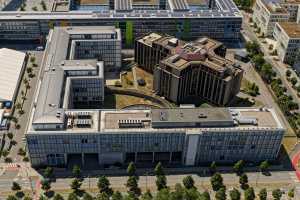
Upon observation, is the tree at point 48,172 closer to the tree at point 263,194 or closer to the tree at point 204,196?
the tree at point 204,196

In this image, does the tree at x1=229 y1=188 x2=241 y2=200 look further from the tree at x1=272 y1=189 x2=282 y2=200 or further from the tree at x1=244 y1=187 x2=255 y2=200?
the tree at x1=272 y1=189 x2=282 y2=200

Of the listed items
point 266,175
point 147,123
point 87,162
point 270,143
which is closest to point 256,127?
point 270,143

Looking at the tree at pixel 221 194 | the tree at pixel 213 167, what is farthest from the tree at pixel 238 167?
the tree at pixel 221 194

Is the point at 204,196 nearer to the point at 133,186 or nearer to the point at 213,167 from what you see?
the point at 213,167

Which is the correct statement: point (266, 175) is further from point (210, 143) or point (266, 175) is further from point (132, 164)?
point (132, 164)

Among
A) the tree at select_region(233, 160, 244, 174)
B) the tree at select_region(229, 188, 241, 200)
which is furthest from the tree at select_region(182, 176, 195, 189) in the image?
the tree at select_region(233, 160, 244, 174)

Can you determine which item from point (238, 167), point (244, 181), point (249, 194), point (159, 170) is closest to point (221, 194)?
point (249, 194)

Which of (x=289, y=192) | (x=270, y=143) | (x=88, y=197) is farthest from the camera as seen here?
(x=270, y=143)
